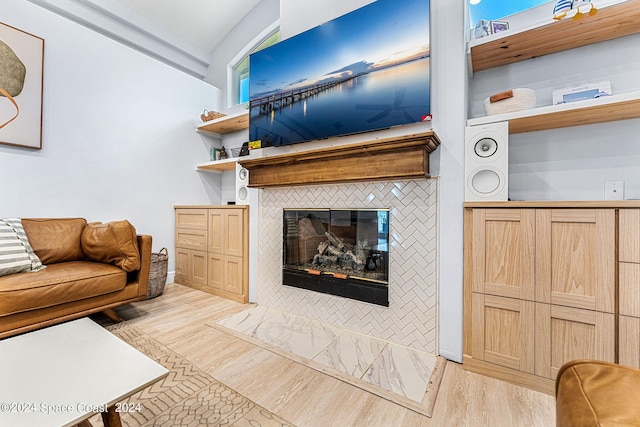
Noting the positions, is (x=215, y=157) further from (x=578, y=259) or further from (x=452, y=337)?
(x=578, y=259)

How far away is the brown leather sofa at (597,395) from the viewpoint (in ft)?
1.78

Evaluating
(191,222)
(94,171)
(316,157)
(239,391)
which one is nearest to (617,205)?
(316,157)

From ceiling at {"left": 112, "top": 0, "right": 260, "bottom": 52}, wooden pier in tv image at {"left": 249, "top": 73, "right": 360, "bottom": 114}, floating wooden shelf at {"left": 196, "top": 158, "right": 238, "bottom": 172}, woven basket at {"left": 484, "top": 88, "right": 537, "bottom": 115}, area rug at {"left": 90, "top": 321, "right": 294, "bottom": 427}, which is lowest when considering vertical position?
area rug at {"left": 90, "top": 321, "right": 294, "bottom": 427}

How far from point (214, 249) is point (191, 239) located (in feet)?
1.48

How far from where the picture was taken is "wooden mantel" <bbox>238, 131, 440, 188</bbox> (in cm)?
164

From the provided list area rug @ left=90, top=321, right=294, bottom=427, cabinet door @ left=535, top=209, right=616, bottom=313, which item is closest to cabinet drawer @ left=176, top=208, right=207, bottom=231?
area rug @ left=90, top=321, right=294, bottom=427

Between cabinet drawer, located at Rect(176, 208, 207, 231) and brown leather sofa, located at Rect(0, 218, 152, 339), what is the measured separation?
0.83 meters

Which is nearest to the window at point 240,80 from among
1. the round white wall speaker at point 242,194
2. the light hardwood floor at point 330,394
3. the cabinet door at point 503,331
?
the round white wall speaker at point 242,194

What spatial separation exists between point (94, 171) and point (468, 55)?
348 centimetres

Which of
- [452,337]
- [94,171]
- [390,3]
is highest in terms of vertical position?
[390,3]

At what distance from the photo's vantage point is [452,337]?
5.50ft

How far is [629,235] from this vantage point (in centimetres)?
122

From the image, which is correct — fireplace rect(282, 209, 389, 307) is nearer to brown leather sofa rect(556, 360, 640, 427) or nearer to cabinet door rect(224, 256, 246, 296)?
cabinet door rect(224, 256, 246, 296)

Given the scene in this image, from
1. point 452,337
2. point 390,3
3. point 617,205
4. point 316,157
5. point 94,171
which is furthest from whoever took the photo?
point 94,171
